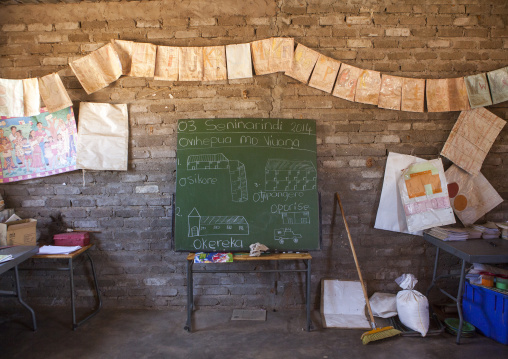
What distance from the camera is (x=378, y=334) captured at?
9.36ft

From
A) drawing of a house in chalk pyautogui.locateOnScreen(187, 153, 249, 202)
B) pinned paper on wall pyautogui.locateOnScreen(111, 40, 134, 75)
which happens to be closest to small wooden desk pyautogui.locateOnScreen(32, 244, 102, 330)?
drawing of a house in chalk pyautogui.locateOnScreen(187, 153, 249, 202)

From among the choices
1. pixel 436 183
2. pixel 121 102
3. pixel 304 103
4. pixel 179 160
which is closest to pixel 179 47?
pixel 121 102

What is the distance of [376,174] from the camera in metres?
3.43

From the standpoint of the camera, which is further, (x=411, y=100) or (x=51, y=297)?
(x=51, y=297)

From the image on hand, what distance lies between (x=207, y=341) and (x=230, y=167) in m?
1.61

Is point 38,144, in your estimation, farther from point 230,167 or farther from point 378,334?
point 378,334

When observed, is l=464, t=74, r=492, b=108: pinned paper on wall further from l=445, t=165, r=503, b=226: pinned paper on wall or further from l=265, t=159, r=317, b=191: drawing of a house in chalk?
l=265, t=159, r=317, b=191: drawing of a house in chalk

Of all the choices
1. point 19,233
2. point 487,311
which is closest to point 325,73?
point 487,311

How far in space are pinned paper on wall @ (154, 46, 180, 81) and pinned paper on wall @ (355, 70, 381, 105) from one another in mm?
1851

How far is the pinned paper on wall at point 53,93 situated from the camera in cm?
327

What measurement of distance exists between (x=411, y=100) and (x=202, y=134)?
2145mm

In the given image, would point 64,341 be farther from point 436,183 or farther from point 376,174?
point 436,183

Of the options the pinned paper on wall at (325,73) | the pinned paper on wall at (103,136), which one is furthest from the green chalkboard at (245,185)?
the pinned paper on wall at (103,136)

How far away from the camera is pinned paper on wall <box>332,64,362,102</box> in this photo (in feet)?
10.8
